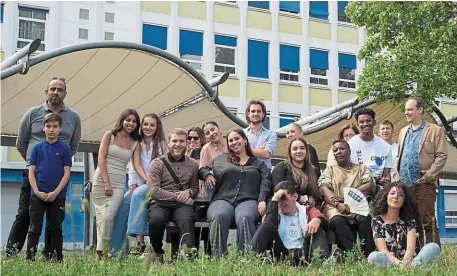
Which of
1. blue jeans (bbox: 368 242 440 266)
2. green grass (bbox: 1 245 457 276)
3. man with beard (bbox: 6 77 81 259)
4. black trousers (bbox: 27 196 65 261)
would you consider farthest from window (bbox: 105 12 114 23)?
green grass (bbox: 1 245 457 276)

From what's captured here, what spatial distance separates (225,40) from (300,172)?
24091mm

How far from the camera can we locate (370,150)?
8.70 metres

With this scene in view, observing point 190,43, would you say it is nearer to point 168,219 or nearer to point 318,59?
point 318,59

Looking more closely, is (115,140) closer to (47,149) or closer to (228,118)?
(47,149)

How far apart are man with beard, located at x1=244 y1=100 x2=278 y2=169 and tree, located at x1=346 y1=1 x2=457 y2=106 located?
9.38 meters

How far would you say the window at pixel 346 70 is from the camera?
34.4 metres

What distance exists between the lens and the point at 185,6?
3070 cm

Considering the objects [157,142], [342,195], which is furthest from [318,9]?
[342,195]

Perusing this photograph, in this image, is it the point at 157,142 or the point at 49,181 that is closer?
the point at 49,181

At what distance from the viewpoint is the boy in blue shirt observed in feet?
23.8

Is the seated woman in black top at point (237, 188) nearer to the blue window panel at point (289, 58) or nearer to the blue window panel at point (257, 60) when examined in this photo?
the blue window panel at point (257, 60)

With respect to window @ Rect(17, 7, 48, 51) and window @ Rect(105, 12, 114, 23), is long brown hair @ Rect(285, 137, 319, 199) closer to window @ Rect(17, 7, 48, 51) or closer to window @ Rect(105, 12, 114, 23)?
window @ Rect(17, 7, 48, 51)

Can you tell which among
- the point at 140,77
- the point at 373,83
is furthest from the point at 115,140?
the point at 373,83

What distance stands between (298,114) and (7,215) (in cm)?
1318
